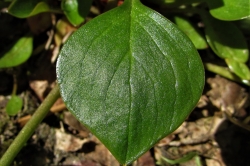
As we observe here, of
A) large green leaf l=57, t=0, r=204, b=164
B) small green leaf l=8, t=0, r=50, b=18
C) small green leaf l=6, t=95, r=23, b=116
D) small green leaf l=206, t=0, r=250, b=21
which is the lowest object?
small green leaf l=6, t=95, r=23, b=116

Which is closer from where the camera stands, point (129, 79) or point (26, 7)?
point (129, 79)

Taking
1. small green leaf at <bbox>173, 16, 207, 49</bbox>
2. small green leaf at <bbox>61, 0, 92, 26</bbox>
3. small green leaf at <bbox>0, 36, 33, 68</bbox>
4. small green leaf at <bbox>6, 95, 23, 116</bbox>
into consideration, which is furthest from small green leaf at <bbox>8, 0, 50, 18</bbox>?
small green leaf at <bbox>173, 16, 207, 49</bbox>

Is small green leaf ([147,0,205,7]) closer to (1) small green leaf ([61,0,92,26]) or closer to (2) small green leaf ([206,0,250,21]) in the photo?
(2) small green leaf ([206,0,250,21])

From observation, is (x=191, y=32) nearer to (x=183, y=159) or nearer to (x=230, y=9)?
(x=230, y=9)

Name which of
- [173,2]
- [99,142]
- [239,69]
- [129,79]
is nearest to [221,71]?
[239,69]

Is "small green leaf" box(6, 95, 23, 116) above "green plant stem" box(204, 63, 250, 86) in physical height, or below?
above

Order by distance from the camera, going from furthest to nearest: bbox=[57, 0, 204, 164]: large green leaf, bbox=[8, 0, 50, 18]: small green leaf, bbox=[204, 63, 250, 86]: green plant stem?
bbox=[204, 63, 250, 86]: green plant stem, bbox=[8, 0, 50, 18]: small green leaf, bbox=[57, 0, 204, 164]: large green leaf

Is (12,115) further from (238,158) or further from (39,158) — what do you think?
(238,158)
